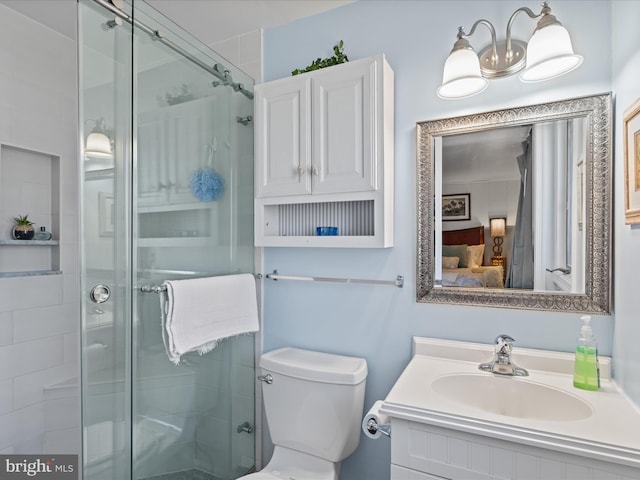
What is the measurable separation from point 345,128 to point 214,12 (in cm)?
90

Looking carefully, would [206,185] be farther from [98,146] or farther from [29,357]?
[29,357]

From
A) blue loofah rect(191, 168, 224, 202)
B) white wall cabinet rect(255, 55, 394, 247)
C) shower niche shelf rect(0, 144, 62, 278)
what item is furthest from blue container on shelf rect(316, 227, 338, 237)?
shower niche shelf rect(0, 144, 62, 278)

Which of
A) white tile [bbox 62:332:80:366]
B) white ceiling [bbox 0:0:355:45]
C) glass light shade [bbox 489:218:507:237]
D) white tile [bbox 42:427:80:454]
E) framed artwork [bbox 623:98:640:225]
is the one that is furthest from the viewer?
white tile [bbox 62:332:80:366]

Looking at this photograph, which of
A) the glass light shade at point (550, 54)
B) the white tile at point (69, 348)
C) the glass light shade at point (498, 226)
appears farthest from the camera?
the white tile at point (69, 348)

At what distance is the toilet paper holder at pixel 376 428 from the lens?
1037 millimetres

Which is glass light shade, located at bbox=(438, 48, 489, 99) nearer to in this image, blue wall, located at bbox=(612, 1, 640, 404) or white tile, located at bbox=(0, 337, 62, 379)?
blue wall, located at bbox=(612, 1, 640, 404)

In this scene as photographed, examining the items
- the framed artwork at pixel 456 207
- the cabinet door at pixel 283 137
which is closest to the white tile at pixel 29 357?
the cabinet door at pixel 283 137

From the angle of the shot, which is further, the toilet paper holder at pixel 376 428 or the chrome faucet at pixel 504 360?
the chrome faucet at pixel 504 360

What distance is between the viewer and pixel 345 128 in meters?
1.42

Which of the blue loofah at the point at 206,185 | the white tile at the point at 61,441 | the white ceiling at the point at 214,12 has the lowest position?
the white tile at the point at 61,441

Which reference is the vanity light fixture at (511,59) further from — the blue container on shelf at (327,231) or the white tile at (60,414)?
the white tile at (60,414)

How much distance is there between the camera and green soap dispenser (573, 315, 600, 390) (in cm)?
111

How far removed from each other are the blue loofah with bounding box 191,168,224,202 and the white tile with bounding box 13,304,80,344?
855 mm

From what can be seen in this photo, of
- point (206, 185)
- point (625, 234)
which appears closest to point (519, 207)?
point (625, 234)
